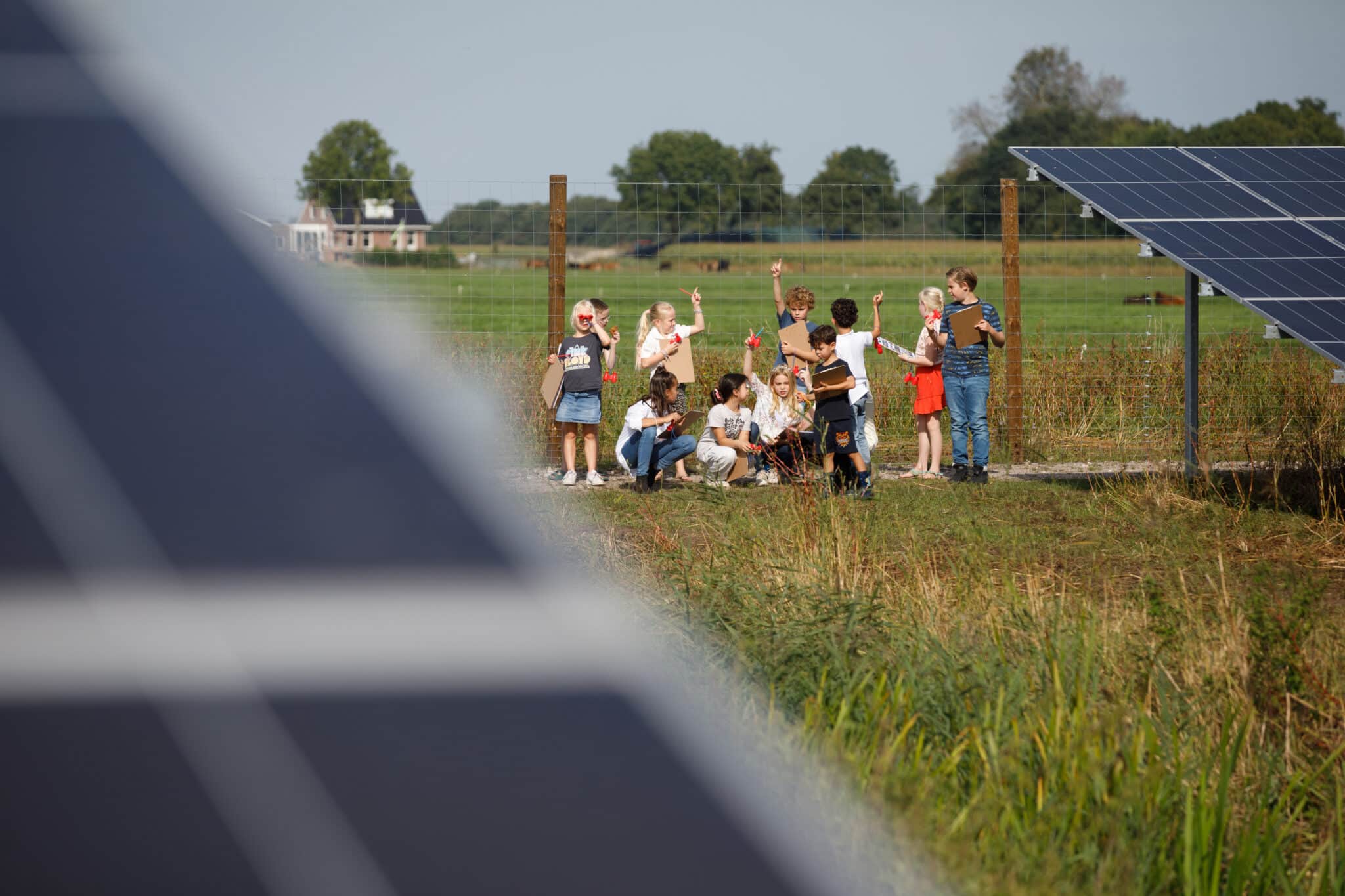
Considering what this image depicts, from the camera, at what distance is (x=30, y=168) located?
849 millimetres

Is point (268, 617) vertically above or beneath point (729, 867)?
above

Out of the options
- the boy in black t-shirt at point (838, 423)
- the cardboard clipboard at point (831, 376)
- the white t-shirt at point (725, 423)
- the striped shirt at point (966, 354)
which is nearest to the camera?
the boy in black t-shirt at point (838, 423)

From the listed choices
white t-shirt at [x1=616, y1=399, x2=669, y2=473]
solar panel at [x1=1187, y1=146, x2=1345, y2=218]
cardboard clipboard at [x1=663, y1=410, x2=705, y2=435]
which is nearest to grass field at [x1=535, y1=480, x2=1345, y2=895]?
white t-shirt at [x1=616, y1=399, x2=669, y2=473]

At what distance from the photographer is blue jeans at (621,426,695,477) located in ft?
30.2

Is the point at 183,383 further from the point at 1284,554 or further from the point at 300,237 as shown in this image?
the point at 1284,554

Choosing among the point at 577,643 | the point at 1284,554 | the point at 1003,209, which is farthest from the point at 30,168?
the point at 1003,209

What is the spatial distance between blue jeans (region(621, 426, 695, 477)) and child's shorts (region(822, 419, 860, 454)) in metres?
1.46

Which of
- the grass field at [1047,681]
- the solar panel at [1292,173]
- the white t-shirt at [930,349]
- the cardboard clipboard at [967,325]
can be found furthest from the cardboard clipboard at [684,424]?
the solar panel at [1292,173]

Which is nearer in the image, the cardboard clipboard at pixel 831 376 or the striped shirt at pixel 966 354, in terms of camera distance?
the cardboard clipboard at pixel 831 376

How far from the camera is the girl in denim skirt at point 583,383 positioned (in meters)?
9.46

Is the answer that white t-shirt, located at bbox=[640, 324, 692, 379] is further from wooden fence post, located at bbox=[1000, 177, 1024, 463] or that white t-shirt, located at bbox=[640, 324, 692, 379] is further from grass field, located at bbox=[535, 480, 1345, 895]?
grass field, located at bbox=[535, 480, 1345, 895]

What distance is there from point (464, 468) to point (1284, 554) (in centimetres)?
667

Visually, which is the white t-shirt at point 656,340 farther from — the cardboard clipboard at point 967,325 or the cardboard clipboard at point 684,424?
the cardboard clipboard at point 967,325

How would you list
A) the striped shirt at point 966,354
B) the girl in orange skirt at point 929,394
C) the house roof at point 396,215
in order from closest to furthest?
the striped shirt at point 966,354 → the girl in orange skirt at point 929,394 → the house roof at point 396,215
